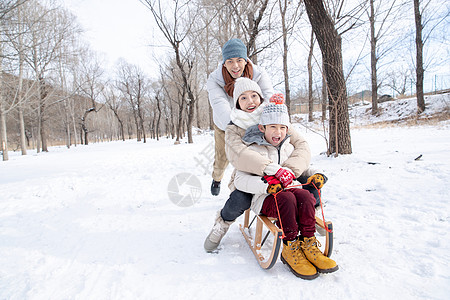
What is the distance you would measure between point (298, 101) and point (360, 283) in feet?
46.5

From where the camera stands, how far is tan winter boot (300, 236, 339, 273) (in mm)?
1457

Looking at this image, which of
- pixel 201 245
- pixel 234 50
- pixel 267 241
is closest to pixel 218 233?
pixel 201 245

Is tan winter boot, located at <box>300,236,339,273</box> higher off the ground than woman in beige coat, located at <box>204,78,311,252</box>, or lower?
lower

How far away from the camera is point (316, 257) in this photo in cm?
151

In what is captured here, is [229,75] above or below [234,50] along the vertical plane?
below

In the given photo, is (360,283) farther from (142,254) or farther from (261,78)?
(261,78)

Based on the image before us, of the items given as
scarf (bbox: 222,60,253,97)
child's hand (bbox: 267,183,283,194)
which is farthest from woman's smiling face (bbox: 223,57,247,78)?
child's hand (bbox: 267,183,283,194)

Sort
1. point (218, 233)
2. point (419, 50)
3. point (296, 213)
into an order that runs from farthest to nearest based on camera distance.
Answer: point (419, 50)
point (218, 233)
point (296, 213)

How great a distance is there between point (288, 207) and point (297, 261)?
371mm

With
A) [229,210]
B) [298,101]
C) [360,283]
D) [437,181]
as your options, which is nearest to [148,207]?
[229,210]

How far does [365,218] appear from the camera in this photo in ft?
7.27

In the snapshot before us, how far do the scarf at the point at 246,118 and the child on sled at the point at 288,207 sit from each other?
17 cm

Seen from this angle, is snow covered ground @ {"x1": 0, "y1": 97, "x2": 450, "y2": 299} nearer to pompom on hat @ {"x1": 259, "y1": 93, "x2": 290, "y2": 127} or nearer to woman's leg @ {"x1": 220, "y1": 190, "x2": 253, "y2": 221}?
woman's leg @ {"x1": 220, "y1": 190, "x2": 253, "y2": 221}

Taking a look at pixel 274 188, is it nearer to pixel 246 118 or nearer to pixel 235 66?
pixel 246 118
